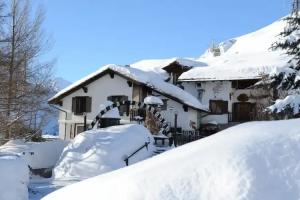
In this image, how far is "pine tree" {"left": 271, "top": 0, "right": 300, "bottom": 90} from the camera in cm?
1330

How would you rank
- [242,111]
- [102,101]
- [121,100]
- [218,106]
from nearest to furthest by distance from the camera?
[121,100] < [242,111] < [102,101] < [218,106]

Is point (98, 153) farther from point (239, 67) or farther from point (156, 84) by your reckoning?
point (239, 67)

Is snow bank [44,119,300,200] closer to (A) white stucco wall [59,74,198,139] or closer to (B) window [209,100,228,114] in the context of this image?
(A) white stucco wall [59,74,198,139]

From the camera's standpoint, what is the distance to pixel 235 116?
36.2m

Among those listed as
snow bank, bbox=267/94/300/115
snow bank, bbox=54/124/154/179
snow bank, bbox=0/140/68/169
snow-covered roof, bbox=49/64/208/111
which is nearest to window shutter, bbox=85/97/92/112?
snow-covered roof, bbox=49/64/208/111

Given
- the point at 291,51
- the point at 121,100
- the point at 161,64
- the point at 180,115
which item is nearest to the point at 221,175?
the point at 291,51

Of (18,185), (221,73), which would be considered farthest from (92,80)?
(18,185)

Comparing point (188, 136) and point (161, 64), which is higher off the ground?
point (161, 64)

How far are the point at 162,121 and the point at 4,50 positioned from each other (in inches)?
324

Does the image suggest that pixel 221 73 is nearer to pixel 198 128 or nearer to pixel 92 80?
pixel 198 128

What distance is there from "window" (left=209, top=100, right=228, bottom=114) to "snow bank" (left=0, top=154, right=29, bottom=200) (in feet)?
89.1

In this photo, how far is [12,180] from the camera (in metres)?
9.60

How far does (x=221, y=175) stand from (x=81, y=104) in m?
34.2

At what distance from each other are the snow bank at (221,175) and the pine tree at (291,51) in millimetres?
9186
